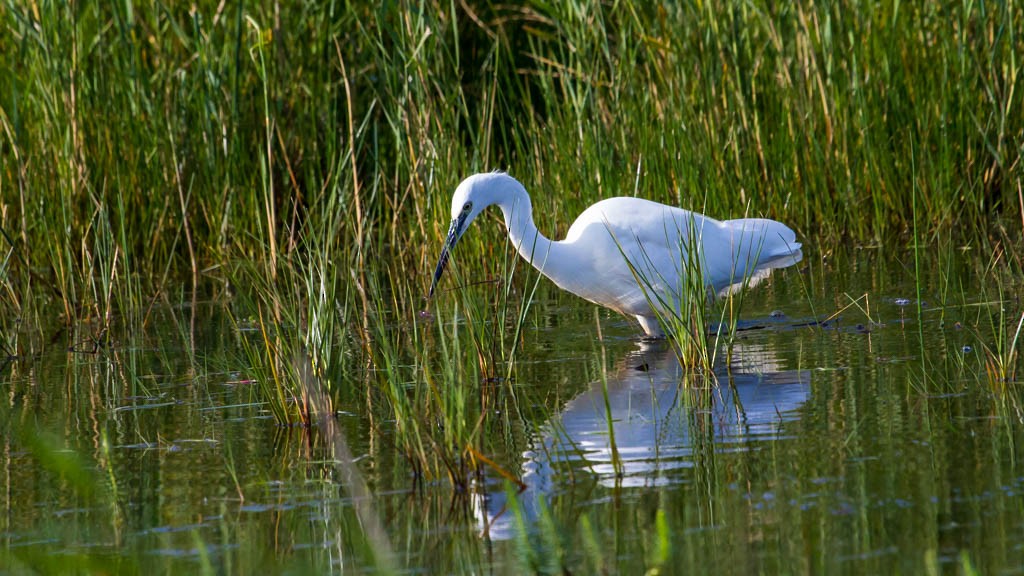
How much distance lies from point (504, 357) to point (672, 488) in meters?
1.60

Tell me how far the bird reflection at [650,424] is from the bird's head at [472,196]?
945 mm

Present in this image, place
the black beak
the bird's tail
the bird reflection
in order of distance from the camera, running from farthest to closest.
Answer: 1. the bird's tail
2. the black beak
3. the bird reflection

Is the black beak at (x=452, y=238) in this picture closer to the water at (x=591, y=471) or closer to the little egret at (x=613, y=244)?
the little egret at (x=613, y=244)

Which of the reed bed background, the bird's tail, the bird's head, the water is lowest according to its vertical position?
the water

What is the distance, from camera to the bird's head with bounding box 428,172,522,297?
5.41 m

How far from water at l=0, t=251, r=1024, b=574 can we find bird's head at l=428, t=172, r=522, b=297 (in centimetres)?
67

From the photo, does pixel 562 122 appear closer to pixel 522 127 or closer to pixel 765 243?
pixel 522 127

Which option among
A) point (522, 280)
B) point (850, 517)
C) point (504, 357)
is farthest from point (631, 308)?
point (850, 517)

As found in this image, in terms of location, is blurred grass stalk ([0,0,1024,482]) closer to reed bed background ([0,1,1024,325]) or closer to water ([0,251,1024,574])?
reed bed background ([0,1,1024,325])

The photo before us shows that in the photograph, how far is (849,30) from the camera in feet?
23.4

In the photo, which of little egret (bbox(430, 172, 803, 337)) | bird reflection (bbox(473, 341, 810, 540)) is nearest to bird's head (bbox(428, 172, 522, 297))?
little egret (bbox(430, 172, 803, 337))

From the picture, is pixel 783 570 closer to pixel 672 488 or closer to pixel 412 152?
pixel 672 488

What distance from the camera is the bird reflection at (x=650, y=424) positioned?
315cm

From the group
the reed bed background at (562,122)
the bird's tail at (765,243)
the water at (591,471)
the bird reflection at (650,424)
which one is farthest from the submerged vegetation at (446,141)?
the bird reflection at (650,424)
